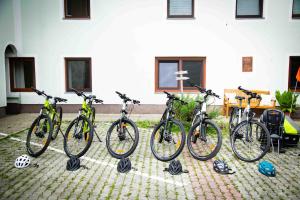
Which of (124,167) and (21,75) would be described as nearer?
(124,167)

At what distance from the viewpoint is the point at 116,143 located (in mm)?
6566

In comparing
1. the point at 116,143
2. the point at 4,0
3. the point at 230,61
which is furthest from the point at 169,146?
the point at 4,0

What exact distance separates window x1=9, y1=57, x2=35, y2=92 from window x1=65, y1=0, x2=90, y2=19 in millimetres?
2744

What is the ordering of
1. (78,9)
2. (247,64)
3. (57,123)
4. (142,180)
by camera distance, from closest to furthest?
(142,180), (57,123), (247,64), (78,9)

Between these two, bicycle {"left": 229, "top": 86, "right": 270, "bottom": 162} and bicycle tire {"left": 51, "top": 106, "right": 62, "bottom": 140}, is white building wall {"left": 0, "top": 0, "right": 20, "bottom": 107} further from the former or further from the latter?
bicycle {"left": 229, "top": 86, "right": 270, "bottom": 162}

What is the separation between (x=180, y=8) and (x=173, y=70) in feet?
8.66

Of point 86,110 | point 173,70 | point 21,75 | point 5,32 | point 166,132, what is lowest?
point 166,132

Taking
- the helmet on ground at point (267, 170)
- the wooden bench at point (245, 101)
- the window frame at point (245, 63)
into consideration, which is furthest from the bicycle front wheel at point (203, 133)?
the window frame at point (245, 63)

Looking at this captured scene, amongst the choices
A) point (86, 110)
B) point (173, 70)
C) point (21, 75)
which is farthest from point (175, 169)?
point (21, 75)

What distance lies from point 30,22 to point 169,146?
8.62m

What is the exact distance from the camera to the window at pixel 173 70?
1126 centimetres

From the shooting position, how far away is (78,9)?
1128 cm

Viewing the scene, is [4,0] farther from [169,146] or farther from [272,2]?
[272,2]

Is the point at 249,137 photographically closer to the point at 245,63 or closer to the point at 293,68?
the point at 245,63
